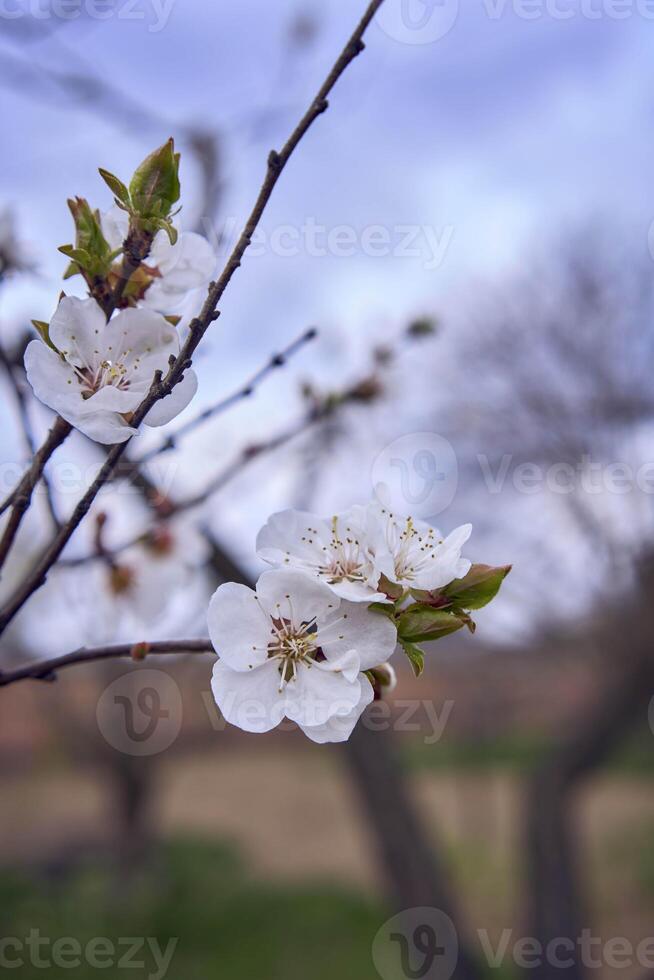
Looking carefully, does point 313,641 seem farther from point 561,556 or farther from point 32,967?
point 32,967

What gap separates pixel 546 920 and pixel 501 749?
8.95 m

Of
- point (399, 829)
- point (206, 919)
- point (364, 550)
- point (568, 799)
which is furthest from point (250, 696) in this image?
point (206, 919)

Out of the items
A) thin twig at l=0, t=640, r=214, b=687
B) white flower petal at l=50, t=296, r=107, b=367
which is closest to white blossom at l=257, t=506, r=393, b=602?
thin twig at l=0, t=640, r=214, b=687

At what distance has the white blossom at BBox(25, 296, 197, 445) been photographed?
0.65 metres

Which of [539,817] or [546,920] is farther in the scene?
[539,817]

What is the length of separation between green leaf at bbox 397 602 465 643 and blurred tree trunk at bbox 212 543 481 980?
2.28 meters

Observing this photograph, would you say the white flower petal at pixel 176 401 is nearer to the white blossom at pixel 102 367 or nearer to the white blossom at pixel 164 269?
the white blossom at pixel 102 367

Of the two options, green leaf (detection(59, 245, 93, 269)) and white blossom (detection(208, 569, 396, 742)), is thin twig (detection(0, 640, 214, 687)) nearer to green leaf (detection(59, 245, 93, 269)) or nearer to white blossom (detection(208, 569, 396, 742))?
white blossom (detection(208, 569, 396, 742))

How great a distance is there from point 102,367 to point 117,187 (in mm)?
153

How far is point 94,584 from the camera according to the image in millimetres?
1620

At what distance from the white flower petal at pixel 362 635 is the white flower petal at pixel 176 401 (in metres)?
0.21

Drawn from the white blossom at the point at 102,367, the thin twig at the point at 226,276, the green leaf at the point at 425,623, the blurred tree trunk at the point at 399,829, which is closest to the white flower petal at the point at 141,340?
the white blossom at the point at 102,367

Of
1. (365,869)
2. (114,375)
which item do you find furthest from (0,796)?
(114,375)

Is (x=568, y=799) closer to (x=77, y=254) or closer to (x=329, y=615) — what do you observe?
(x=329, y=615)
